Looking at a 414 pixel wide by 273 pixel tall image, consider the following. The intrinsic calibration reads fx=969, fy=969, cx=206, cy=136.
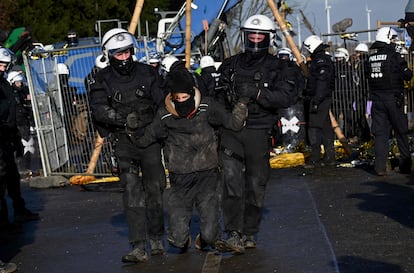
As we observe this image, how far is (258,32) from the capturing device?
9.16m

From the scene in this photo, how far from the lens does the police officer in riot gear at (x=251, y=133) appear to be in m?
9.05

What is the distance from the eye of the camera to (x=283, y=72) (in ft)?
30.0

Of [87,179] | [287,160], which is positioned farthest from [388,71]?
[87,179]

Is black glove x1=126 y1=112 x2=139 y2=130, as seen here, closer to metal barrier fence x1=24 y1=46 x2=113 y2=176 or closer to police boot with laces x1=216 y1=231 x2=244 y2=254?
police boot with laces x1=216 y1=231 x2=244 y2=254

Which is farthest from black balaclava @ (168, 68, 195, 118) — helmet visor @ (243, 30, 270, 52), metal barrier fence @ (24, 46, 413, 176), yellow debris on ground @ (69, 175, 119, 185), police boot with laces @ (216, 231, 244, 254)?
yellow debris on ground @ (69, 175, 119, 185)

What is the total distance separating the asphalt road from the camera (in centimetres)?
851

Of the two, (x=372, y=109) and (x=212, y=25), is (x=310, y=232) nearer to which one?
(x=372, y=109)

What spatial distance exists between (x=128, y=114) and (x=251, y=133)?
46.6 inches

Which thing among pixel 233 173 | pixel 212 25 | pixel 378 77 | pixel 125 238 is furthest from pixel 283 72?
pixel 212 25

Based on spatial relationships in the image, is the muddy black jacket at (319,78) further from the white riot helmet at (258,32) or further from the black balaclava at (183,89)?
the black balaclava at (183,89)

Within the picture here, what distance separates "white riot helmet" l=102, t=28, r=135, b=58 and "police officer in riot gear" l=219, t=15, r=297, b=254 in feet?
3.14

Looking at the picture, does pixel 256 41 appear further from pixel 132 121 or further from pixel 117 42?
pixel 132 121

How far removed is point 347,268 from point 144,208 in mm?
2066

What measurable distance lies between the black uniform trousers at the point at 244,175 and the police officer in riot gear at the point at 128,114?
64 centimetres
